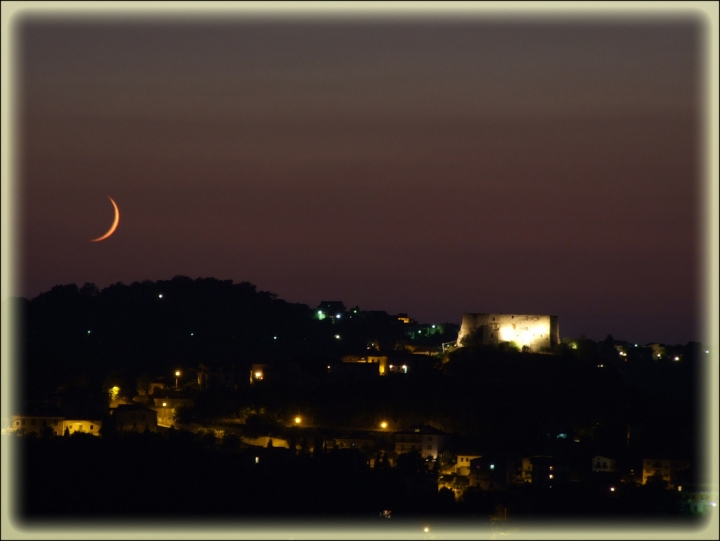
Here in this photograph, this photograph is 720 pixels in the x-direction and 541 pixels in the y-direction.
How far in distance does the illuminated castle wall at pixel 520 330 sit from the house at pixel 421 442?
7871 mm

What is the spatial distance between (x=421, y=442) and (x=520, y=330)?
8.83 meters

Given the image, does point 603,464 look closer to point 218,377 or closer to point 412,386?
point 412,386

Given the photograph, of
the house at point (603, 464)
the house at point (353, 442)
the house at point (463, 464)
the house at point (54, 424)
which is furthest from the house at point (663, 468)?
the house at point (54, 424)

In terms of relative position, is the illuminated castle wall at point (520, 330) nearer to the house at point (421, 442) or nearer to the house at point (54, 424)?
the house at point (421, 442)

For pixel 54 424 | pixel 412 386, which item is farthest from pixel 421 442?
pixel 54 424

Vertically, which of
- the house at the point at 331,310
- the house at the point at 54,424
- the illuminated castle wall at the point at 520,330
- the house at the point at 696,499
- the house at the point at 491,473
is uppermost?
the house at the point at 331,310

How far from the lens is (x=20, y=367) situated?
138ft

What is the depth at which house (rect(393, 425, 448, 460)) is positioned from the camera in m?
33.3

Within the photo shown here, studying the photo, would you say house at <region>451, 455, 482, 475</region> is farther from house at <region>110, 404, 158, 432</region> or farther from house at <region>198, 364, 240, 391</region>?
house at <region>198, 364, 240, 391</region>

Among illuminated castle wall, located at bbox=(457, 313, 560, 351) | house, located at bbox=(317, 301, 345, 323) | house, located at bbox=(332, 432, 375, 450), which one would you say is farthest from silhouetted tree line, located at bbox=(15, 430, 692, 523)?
house, located at bbox=(317, 301, 345, 323)

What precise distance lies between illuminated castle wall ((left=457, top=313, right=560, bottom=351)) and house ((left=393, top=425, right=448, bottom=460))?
787cm

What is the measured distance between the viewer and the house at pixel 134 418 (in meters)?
34.0

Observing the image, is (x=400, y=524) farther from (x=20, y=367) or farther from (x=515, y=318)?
(x=20, y=367)

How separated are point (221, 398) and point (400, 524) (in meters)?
10.6
